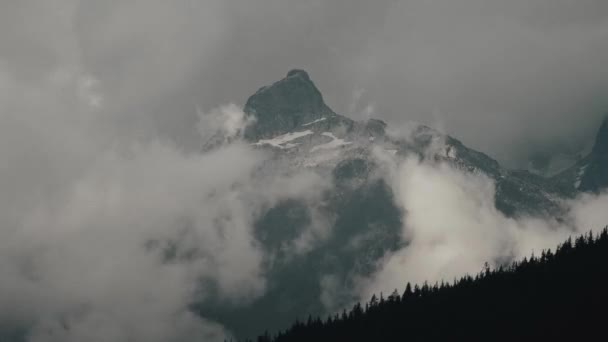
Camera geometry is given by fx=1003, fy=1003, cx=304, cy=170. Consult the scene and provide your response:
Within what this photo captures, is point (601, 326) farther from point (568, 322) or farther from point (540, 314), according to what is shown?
point (540, 314)

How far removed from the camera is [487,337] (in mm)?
196000

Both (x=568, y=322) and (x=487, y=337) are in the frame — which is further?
(x=487, y=337)

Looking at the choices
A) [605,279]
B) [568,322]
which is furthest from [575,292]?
[568,322]

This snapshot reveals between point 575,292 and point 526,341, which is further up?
point 575,292

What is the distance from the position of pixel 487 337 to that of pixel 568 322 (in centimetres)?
1936

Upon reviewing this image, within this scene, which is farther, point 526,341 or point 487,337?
point 487,337

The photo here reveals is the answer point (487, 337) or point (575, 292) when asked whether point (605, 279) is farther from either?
point (487, 337)

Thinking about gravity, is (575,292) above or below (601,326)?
above

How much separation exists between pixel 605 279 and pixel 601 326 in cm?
2488

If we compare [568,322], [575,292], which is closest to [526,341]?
[568,322]

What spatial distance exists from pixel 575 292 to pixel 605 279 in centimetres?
662

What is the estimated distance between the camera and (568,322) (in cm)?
18175

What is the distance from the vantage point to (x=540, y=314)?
7751 inches

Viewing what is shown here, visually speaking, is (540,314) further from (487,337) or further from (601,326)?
(601,326)
